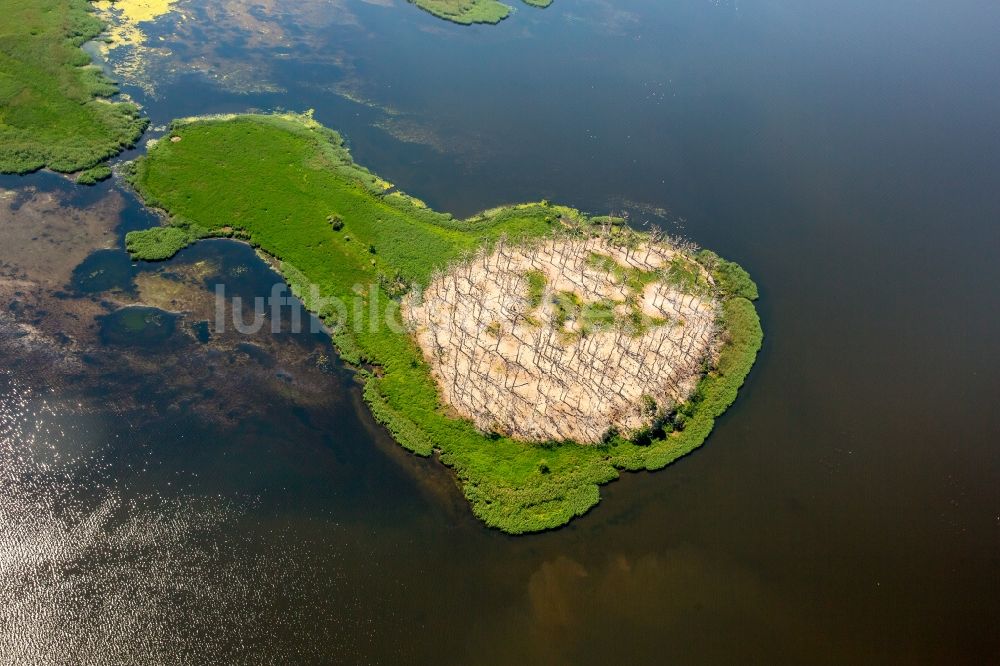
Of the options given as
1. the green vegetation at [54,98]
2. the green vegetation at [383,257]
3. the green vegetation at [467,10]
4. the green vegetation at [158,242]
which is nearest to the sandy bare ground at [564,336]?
the green vegetation at [383,257]

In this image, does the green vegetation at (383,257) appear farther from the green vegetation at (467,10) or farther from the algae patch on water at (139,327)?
the green vegetation at (467,10)

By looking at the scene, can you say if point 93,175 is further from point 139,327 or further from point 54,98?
point 139,327

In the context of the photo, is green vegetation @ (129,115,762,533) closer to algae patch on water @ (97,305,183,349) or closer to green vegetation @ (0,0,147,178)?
green vegetation @ (0,0,147,178)

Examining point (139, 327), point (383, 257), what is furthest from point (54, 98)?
point (383, 257)

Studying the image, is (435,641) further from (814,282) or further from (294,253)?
(814,282)

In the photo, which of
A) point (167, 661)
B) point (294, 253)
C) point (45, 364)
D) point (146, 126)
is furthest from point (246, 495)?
point (146, 126)

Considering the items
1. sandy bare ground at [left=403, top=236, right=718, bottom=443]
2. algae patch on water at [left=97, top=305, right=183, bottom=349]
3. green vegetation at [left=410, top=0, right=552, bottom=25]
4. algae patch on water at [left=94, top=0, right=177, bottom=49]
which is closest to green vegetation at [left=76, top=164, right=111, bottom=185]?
algae patch on water at [left=97, top=305, right=183, bottom=349]

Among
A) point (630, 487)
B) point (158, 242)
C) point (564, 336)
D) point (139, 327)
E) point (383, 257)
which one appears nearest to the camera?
point (630, 487)
